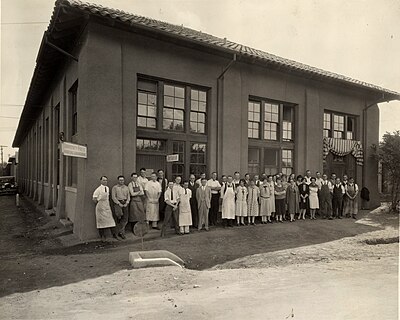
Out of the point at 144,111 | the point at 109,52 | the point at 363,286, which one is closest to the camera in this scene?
the point at 363,286

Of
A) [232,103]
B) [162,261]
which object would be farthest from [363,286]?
[232,103]

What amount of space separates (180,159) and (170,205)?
2017 millimetres

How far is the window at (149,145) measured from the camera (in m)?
10.2

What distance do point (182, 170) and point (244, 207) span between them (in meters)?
2.24

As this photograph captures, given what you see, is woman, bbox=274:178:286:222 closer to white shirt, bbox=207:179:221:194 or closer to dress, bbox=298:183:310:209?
dress, bbox=298:183:310:209

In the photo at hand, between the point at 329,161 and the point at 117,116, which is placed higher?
the point at 117,116

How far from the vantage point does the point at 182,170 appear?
1109 centimetres

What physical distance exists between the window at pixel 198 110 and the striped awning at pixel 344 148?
19.8 ft

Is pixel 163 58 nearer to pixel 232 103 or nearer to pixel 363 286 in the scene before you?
pixel 232 103

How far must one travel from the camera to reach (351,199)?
1330 cm

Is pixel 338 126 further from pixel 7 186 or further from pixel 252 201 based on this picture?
pixel 7 186

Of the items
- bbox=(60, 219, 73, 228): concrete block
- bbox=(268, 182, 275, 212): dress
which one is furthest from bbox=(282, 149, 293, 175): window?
bbox=(60, 219, 73, 228): concrete block

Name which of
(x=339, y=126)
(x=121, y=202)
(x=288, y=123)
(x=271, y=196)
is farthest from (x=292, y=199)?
(x=121, y=202)

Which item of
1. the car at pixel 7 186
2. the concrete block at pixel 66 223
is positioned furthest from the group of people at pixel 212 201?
the car at pixel 7 186
